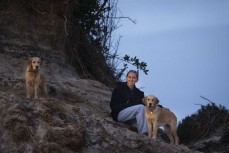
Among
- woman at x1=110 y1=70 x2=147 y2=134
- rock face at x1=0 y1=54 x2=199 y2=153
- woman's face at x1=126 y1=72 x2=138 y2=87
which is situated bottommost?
rock face at x1=0 y1=54 x2=199 y2=153

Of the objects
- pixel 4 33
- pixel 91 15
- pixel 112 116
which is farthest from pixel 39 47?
pixel 112 116

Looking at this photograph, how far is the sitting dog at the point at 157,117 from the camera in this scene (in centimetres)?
1008

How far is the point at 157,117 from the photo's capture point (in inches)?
404

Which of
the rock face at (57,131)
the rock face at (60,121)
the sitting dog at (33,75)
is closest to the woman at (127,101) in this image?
the rock face at (60,121)

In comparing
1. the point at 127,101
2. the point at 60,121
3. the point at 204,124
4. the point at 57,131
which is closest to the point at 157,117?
the point at 127,101

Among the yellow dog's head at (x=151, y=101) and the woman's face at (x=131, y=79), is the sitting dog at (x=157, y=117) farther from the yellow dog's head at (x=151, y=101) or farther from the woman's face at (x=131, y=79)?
the woman's face at (x=131, y=79)

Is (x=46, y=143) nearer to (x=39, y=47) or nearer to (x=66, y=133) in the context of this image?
(x=66, y=133)

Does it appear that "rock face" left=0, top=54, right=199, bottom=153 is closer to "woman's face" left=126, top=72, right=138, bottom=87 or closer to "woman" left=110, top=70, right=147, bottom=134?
"woman" left=110, top=70, right=147, bottom=134

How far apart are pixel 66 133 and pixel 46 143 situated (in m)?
0.36

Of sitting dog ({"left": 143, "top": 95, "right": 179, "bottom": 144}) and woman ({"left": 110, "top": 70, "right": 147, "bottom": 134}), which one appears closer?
sitting dog ({"left": 143, "top": 95, "right": 179, "bottom": 144})

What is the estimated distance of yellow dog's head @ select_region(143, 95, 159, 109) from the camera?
33.0 ft

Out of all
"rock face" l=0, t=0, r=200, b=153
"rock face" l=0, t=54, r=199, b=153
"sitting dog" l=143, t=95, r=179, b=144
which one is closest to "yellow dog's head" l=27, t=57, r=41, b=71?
"rock face" l=0, t=0, r=200, b=153

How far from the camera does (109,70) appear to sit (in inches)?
651

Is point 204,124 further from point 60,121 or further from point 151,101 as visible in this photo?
point 60,121
